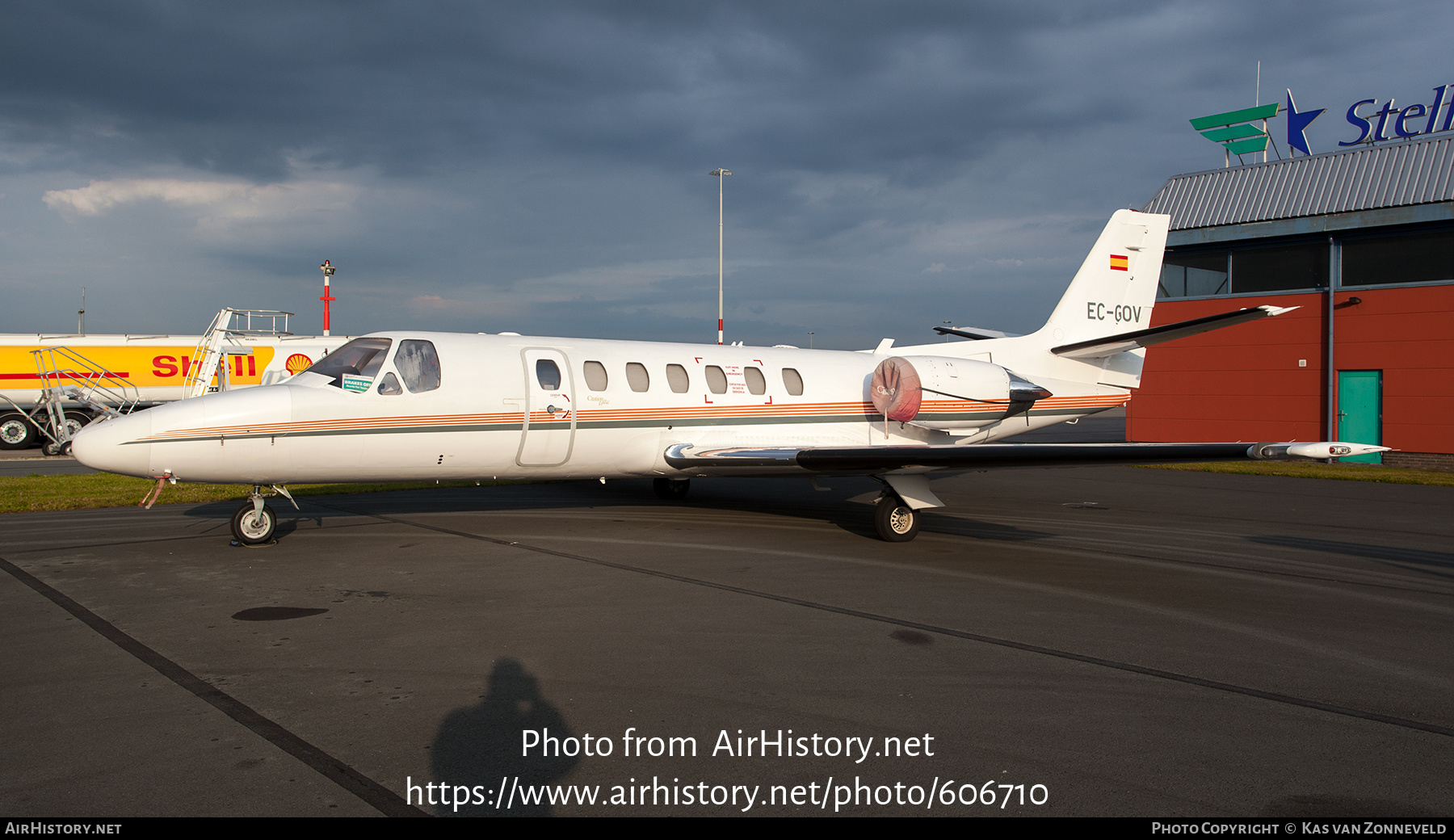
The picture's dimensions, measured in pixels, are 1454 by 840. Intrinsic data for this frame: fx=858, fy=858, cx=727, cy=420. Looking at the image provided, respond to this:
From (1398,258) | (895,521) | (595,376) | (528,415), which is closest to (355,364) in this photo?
(528,415)

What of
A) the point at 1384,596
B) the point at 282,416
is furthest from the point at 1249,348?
the point at 282,416

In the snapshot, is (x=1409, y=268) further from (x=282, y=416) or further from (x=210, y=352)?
(x=210, y=352)

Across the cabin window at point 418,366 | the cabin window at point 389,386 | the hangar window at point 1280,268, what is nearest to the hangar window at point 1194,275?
the hangar window at point 1280,268

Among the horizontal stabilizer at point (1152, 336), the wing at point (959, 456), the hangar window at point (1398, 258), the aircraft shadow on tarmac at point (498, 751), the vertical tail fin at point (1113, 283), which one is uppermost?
the hangar window at point (1398, 258)

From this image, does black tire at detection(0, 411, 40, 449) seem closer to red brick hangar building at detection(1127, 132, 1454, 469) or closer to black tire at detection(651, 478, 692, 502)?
black tire at detection(651, 478, 692, 502)

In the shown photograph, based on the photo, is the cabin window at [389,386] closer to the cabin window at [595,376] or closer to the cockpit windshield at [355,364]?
the cockpit windshield at [355,364]

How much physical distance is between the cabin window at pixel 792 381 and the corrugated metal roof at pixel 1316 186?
62.6 ft

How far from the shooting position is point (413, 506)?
45.5 feet

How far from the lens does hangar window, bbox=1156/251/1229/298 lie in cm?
2634

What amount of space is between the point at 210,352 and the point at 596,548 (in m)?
16.5

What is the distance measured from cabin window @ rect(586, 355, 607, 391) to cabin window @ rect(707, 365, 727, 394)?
1674 millimetres

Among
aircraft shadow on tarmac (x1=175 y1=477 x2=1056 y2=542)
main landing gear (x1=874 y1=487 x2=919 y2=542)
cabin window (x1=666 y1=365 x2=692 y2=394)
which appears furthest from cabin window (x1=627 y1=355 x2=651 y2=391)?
main landing gear (x1=874 y1=487 x2=919 y2=542)

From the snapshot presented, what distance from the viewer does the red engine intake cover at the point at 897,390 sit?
13.0 m

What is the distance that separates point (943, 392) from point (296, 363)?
21004 mm
